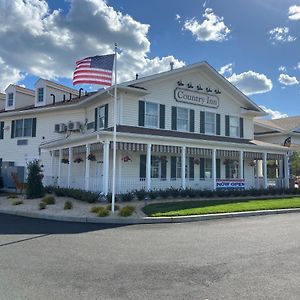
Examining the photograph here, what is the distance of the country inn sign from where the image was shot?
75.8 feet

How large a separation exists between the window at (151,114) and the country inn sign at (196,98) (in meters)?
1.71

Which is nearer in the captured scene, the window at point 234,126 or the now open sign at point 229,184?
the now open sign at point 229,184

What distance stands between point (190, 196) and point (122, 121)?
545cm

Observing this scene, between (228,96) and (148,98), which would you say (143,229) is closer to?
(148,98)

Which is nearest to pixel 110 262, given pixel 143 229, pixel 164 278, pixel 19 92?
pixel 164 278

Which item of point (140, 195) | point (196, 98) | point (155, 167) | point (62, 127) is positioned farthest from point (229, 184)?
point (62, 127)

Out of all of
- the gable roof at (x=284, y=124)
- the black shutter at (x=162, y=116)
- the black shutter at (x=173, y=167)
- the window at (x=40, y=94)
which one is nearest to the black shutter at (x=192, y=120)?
the black shutter at (x=162, y=116)

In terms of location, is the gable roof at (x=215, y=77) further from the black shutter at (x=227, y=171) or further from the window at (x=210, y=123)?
the black shutter at (x=227, y=171)

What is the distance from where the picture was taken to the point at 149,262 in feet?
23.1

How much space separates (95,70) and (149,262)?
29.7ft

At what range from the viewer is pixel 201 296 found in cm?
511

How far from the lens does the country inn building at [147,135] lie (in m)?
20.0

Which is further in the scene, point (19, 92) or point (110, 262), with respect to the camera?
point (19, 92)

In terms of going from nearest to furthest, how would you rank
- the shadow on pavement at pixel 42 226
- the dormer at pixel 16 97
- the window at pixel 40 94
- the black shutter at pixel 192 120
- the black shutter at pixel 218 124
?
the shadow on pavement at pixel 42 226 < the black shutter at pixel 192 120 < the black shutter at pixel 218 124 < the window at pixel 40 94 < the dormer at pixel 16 97
